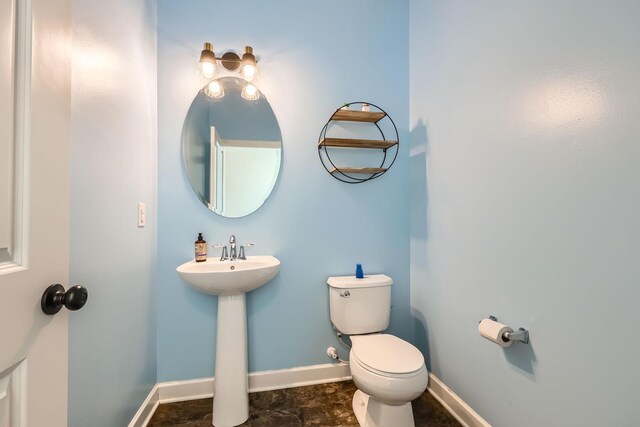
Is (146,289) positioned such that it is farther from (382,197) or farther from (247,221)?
(382,197)

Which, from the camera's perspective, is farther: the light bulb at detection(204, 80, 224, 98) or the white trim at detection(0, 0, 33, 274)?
the light bulb at detection(204, 80, 224, 98)

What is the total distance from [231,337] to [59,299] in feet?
3.30

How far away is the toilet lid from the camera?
1173 millimetres

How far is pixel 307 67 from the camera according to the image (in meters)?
1.72

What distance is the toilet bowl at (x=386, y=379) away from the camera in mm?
1141

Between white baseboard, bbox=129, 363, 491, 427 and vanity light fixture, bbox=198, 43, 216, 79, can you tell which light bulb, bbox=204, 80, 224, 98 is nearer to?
vanity light fixture, bbox=198, 43, 216, 79

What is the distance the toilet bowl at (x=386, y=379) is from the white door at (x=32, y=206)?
1026 mm

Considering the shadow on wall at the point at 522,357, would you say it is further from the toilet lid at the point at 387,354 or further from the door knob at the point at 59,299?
the door knob at the point at 59,299

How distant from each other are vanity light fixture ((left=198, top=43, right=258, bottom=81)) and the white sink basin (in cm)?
110

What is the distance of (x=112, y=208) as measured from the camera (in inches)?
43.9

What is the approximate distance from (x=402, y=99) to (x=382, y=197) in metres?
0.70

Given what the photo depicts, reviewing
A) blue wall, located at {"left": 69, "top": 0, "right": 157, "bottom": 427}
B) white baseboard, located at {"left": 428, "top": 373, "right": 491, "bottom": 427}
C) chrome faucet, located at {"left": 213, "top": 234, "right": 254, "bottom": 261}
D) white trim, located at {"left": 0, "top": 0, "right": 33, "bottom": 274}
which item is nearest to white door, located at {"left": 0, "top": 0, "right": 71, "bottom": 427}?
white trim, located at {"left": 0, "top": 0, "right": 33, "bottom": 274}

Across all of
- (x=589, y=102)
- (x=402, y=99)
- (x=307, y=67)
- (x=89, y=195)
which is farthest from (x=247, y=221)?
(x=589, y=102)

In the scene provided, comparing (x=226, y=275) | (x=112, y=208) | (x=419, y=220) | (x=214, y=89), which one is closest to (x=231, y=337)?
(x=226, y=275)
